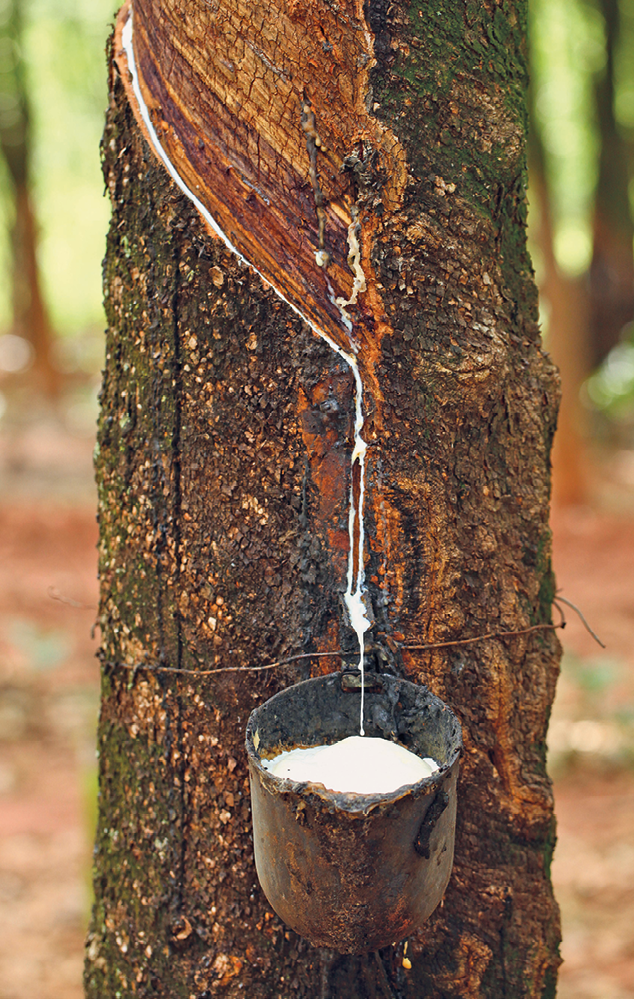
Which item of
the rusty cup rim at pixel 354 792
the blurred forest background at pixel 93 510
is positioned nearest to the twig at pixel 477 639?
the rusty cup rim at pixel 354 792

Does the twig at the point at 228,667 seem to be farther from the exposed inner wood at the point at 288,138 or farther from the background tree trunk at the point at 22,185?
the background tree trunk at the point at 22,185

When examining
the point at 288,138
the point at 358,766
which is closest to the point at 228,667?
the point at 358,766

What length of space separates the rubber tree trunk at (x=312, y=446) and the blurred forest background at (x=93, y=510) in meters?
0.38

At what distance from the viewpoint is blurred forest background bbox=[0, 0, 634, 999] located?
3.48 m

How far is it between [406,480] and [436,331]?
0.27 metres

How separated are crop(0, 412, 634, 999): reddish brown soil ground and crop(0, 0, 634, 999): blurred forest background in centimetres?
1

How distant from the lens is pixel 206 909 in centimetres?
157

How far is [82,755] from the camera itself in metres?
4.50

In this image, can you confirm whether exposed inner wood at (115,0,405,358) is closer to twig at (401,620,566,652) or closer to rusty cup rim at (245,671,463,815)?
twig at (401,620,566,652)

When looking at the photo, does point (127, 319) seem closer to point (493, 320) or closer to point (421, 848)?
point (493, 320)

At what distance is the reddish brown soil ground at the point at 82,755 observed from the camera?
3.22 metres

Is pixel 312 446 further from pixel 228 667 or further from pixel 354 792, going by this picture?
pixel 354 792

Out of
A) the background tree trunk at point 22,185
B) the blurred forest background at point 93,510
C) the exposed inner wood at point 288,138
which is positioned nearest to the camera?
the exposed inner wood at point 288,138

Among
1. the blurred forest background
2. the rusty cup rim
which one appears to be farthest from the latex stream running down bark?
the blurred forest background
